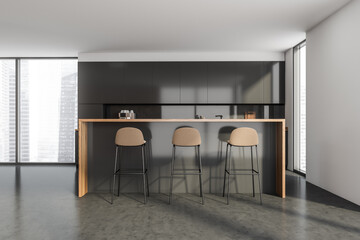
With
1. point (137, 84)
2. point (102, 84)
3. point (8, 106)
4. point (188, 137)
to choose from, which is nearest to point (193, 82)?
point (137, 84)

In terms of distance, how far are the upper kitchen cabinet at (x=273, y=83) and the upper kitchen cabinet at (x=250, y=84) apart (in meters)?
0.10

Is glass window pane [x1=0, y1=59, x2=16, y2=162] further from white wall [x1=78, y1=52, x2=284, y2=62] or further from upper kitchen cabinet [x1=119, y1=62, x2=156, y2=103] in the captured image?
upper kitchen cabinet [x1=119, y1=62, x2=156, y2=103]

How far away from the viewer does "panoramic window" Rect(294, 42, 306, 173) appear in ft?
16.6

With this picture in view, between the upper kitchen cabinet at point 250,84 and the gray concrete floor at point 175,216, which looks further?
the upper kitchen cabinet at point 250,84

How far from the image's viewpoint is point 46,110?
6203 millimetres

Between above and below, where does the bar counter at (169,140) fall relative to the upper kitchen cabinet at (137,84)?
below

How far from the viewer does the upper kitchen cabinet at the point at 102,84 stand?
5.83 metres

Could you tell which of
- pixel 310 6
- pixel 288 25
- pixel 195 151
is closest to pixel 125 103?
pixel 195 151

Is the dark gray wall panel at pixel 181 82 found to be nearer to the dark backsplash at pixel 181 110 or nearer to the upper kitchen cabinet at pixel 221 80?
the upper kitchen cabinet at pixel 221 80

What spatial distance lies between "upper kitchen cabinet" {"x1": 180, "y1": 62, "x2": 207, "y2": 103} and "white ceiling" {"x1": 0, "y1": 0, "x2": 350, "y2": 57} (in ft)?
1.25

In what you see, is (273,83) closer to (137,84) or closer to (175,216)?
(137,84)

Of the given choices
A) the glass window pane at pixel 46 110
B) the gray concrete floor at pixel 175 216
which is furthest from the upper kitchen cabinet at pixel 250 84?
the glass window pane at pixel 46 110

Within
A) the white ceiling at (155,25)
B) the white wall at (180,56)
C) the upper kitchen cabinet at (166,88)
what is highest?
the white ceiling at (155,25)

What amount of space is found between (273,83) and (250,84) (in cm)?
53
